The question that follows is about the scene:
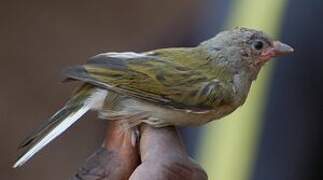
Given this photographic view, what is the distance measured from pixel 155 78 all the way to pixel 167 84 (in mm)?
36

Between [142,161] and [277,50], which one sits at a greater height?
[277,50]

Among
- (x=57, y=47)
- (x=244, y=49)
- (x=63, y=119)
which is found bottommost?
(x=57, y=47)

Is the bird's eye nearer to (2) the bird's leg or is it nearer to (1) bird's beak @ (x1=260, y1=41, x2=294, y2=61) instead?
(1) bird's beak @ (x1=260, y1=41, x2=294, y2=61)

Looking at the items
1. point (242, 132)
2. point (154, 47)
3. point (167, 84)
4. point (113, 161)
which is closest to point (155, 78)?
point (167, 84)

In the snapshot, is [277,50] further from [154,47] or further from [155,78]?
[154,47]

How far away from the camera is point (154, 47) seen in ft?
12.6

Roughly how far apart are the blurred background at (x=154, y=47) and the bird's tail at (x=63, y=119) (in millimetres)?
803

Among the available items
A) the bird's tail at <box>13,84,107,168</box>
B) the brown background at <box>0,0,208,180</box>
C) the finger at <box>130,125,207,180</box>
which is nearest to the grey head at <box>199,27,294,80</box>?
the bird's tail at <box>13,84,107,168</box>

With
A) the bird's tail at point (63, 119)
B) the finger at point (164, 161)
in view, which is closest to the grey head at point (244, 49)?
the bird's tail at point (63, 119)

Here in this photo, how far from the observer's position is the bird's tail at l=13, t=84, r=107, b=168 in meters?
2.18

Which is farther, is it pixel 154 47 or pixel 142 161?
pixel 154 47

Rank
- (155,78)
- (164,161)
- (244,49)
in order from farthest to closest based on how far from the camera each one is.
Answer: (244,49)
(155,78)
(164,161)

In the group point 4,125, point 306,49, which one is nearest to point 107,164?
point 306,49

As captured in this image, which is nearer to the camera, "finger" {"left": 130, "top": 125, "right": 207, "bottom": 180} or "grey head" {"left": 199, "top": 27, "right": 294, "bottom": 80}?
"finger" {"left": 130, "top": 125, "right": 207, "bottom": 180}
